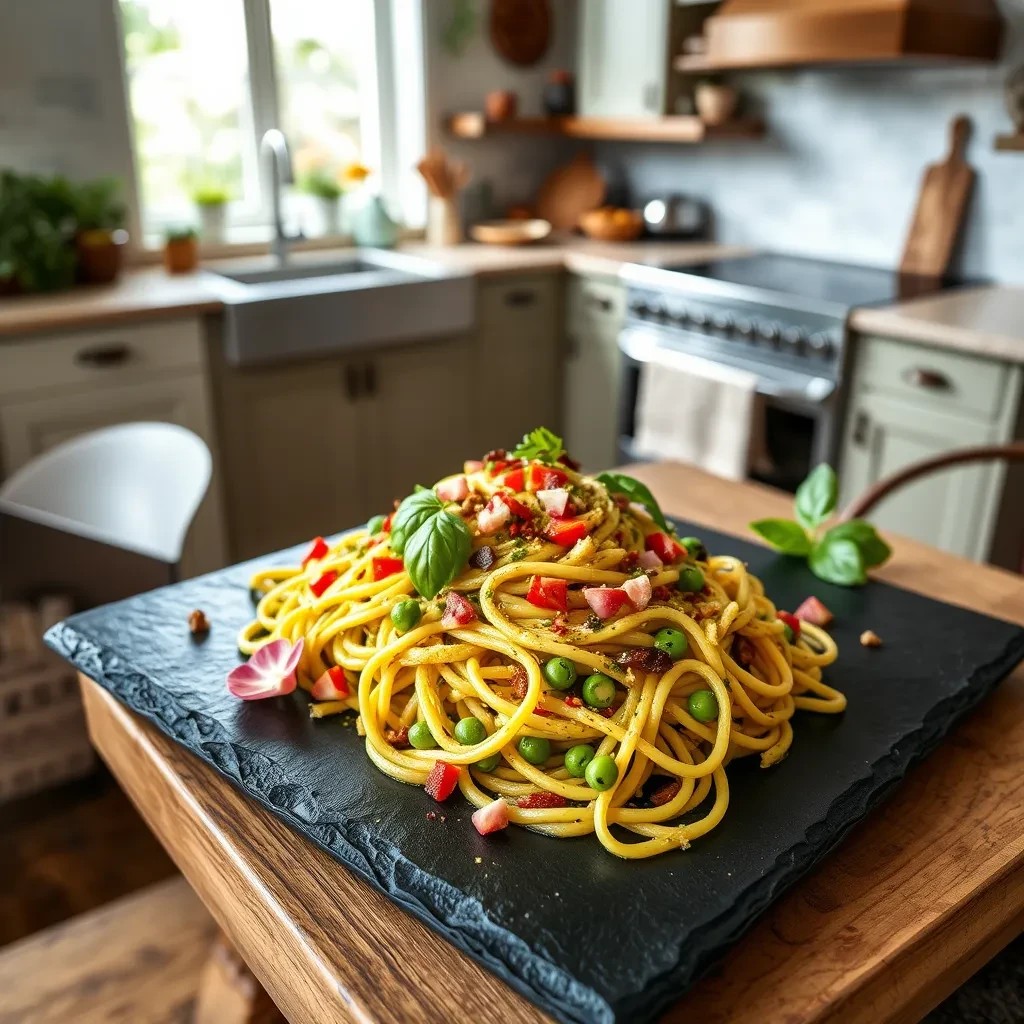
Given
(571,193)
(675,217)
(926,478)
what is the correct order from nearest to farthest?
(926,478) < (675,217) < (571,193)

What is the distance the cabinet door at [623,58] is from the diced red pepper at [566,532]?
9.15 feet

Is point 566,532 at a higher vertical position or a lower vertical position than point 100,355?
higher

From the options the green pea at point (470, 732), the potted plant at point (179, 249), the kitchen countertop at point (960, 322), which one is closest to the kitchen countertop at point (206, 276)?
the potted plant at point (179, 249)

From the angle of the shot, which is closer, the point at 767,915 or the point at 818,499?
the point at 767,915

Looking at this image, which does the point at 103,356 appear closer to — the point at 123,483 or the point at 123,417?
the point at 123,417

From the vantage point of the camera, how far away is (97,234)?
298 centimetres

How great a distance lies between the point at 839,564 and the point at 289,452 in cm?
208

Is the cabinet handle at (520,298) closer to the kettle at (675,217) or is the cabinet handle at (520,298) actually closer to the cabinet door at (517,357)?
the cabinet door at (517,357)

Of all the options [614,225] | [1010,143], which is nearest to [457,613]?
[1010,143]

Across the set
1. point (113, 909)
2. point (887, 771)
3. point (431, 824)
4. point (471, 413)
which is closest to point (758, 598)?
point (887, 771)

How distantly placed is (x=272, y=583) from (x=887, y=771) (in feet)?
2.64

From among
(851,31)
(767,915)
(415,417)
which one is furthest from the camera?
(415,417)

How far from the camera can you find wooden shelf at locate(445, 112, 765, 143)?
3443mm

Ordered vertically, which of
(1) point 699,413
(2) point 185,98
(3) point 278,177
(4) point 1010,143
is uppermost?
(2) point 185,98
